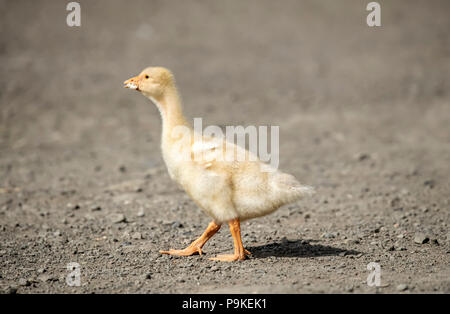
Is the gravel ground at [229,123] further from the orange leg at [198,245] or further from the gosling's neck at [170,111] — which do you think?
the gosling's neck at [170,111]

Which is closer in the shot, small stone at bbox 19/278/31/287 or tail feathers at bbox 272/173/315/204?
small stone at bbox 19/278/31/287

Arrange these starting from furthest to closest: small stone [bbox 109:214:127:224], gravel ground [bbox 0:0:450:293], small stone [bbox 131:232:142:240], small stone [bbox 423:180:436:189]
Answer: small stone [bbox 423:180:436:189] < small stone [bbox 109:214:127:224] < small stone [bbox 131:232:142:240] < gravel ground [bbox 0:0:450:293]

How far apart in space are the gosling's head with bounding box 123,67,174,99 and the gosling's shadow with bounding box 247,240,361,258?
1.88 metres

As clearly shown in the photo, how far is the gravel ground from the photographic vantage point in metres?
5.47

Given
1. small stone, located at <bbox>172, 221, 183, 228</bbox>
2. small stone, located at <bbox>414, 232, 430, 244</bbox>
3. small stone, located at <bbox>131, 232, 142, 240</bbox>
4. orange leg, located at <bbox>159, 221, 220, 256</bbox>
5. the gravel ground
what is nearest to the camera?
the gravel ground

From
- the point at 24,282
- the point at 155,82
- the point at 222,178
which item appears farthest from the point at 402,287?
the point at 24,282

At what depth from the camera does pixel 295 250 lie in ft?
19.2

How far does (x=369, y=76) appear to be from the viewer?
1405 centimetres

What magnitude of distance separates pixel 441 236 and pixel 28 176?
6.01 m

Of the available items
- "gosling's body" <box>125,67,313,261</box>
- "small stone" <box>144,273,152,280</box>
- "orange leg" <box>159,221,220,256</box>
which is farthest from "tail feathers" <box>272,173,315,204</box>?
"small stone" <box>144,273,152,280</box>

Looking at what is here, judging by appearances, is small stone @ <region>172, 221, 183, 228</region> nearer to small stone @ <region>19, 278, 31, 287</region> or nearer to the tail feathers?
the tail feathers

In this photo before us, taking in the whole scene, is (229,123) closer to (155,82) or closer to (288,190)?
(155,82)

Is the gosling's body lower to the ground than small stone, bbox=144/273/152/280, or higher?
higher

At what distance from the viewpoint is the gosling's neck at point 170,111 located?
18.1 feet
